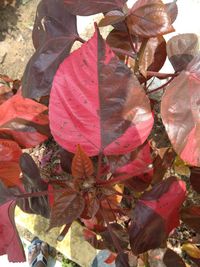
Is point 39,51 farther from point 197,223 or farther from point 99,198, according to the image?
point 197,223

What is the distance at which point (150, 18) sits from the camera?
0.94m

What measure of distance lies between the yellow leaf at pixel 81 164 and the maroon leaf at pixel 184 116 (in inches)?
7.1

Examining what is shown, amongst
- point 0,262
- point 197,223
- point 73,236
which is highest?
point 197,223

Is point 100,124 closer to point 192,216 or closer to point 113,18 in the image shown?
point 113,18

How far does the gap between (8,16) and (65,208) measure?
179cm

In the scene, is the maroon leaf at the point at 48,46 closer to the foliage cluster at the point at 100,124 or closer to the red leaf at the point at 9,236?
the foliage cluster at the point at 100,124

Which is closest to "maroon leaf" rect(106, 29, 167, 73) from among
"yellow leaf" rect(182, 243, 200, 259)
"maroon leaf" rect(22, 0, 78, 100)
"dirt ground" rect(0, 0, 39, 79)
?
"maroon leaf" rect(22, 0, 78, 100)

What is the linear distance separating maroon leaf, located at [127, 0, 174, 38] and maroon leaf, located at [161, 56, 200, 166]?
0.12 metres

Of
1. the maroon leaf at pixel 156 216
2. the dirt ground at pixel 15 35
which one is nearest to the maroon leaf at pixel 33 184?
the maroon leaf at pixel 156 216

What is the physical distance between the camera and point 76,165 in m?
0.90

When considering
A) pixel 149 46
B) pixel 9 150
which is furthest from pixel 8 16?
pixel 9 150

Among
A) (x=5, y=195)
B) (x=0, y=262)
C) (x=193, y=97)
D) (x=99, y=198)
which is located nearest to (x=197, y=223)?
(x=99, y=198)

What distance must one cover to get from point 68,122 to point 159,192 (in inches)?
12.0

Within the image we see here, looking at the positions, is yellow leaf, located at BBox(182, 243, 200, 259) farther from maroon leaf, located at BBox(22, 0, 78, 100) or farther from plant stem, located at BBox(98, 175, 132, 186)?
maroon leaf, located at BBox(22, 0, 78, 100)
